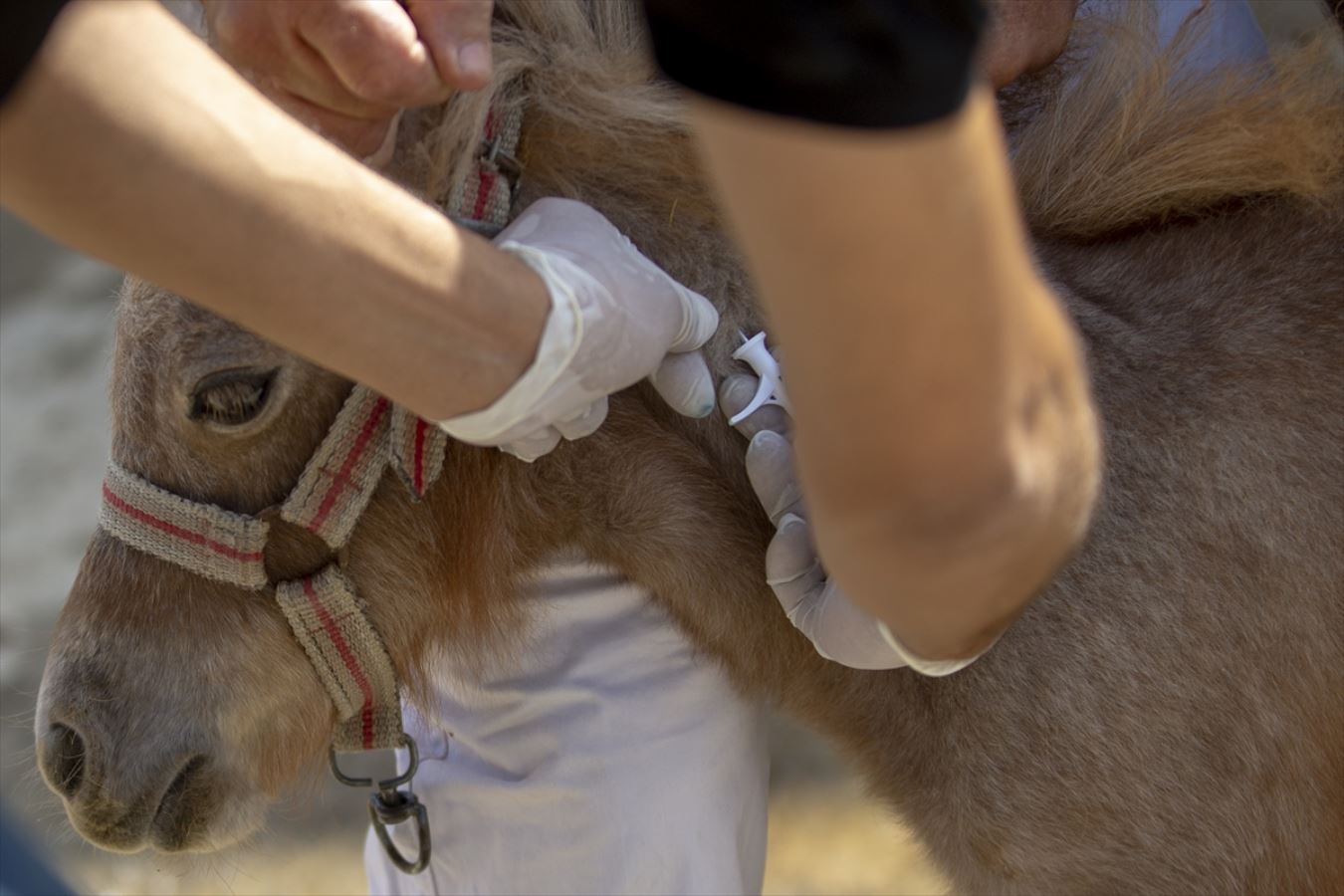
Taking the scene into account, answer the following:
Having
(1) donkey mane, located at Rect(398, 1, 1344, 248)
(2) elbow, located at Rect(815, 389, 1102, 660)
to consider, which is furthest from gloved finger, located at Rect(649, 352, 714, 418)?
(2) elbow, located at Rect(815, 389, 1102, 660)

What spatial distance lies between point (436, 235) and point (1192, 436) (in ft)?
3.06

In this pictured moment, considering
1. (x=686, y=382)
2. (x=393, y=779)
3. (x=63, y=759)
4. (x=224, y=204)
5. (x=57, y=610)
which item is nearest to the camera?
(x=224, y=204)

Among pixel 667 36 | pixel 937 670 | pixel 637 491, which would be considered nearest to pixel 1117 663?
pixel 937 670

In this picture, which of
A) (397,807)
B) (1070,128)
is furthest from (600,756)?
(1070,128)

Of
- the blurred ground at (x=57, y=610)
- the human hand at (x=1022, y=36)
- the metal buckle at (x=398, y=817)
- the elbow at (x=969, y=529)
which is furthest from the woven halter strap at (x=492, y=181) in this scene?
the blurred ground at (x=57, y=610)

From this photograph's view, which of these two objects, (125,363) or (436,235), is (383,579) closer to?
(125,363)

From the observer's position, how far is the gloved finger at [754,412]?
4.58 feet

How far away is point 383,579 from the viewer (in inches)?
58.6

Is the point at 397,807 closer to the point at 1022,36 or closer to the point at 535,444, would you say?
the point at 535,444

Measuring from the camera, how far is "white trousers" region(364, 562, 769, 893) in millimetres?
1746

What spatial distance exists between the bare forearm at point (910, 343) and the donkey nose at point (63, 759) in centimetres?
111

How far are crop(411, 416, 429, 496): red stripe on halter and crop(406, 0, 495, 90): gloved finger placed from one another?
367 millimetres

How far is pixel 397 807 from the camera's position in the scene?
1.70 m

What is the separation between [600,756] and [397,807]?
29cm
